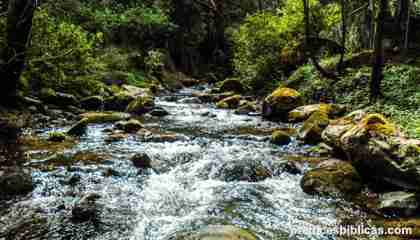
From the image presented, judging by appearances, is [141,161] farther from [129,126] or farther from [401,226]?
[401,226]

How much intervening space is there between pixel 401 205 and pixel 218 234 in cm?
338

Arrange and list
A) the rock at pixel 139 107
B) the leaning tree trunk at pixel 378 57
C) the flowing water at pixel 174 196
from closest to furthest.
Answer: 1. the flowing water at pixel 174 196
2. the leaning tree trunk at pixel 378 57
3. the rock at pixel 139 107

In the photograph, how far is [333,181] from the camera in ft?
23.7

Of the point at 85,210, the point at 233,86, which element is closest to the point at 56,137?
the point at 85,210

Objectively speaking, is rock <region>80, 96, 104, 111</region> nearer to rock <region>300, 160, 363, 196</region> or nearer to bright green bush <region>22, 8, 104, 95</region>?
bright green bush <region>22, 8, 104, 95</region>

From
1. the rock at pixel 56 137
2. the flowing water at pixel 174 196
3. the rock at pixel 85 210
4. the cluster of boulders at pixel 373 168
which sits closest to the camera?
the flowing water at pixel 174 196

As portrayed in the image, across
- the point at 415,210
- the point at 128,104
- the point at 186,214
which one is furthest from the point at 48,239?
the point at 128,104

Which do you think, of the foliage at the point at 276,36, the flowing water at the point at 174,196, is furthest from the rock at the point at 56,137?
the foliage at the point at 276,36

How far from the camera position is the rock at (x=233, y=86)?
2435 centimetres

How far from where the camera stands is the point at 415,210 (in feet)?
19.5

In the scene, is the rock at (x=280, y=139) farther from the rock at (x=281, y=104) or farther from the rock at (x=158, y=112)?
the rock at (x=158, y=112)

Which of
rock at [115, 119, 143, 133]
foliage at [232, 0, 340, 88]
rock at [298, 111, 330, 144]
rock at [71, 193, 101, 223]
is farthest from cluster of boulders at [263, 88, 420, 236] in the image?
foliage at [232, 0, 340, 88]

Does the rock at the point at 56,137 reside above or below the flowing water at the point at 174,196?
above

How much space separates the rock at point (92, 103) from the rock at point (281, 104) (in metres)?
7.58
